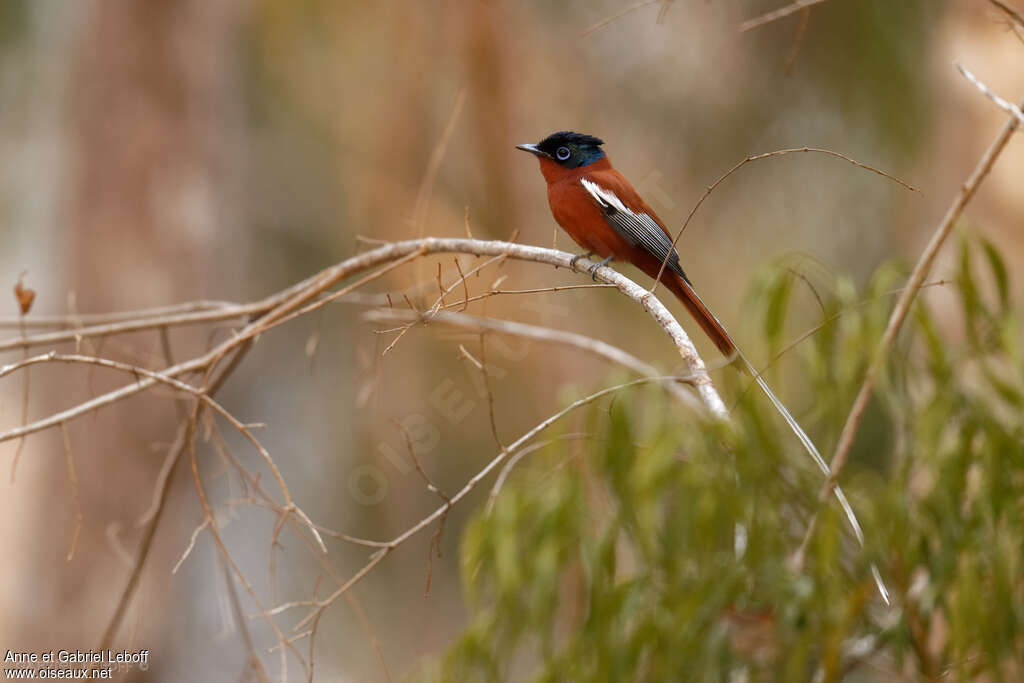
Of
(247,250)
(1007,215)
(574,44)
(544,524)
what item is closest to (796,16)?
(574,44)

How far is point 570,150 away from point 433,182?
3.05 metres

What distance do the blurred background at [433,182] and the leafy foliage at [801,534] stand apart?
2.00 meters

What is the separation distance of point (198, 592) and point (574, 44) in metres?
4.51

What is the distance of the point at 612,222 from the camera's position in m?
2.32

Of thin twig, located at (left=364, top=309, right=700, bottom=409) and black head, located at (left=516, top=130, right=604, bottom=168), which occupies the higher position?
black head, located at (left=516, top=130, right=604, bottom=168)

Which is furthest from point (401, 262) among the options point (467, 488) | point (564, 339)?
point (564, 339)

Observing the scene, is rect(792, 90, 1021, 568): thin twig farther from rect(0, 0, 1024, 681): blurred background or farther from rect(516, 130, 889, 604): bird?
rect(0, 0, 1024, 681): blurred background

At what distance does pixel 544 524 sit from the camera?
207cm

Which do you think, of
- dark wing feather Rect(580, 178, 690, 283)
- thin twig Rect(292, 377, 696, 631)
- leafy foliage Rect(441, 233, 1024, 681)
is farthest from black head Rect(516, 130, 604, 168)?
thin twig Rect(292, 377, 696, 631)

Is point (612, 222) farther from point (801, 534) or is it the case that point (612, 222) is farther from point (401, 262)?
point (801, 534)

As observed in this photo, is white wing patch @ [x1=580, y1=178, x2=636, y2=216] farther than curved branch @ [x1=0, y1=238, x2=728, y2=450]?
Yes

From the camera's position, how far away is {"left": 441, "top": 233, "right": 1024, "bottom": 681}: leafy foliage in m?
1.71

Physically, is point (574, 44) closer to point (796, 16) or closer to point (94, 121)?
point (796, 16)

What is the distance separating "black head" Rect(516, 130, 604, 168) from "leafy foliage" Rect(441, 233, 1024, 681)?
2.85ft
